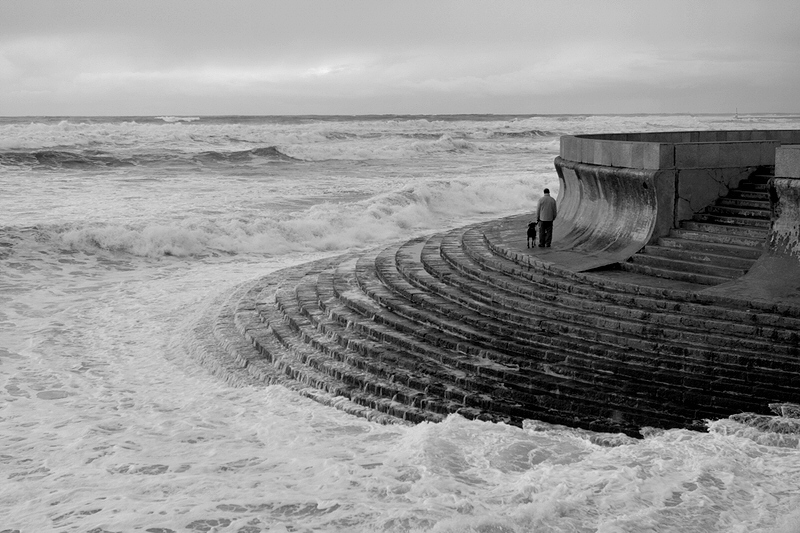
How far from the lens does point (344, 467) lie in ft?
20.3

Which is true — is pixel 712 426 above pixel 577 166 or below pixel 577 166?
below

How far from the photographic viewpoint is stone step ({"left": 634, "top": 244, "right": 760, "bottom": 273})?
26.1 ft

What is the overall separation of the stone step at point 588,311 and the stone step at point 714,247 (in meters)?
1.37

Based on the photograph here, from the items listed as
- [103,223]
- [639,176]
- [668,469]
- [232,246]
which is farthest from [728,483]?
[103,223]

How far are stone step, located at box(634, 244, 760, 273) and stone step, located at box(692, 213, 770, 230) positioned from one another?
0.53 m

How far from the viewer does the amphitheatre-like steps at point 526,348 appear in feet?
21.0

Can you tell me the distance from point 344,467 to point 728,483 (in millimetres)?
2806

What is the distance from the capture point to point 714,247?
8.37 m

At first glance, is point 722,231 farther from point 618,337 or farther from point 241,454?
point 241,454

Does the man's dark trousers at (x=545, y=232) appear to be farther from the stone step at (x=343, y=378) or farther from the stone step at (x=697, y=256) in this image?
the stone step at (x=343, y=378)

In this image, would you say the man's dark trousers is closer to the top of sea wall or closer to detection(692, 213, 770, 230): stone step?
the top of sea wall

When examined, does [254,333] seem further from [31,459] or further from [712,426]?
[712,426]

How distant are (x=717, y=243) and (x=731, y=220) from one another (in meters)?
0.47

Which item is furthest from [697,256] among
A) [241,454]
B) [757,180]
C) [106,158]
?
[106,158]
